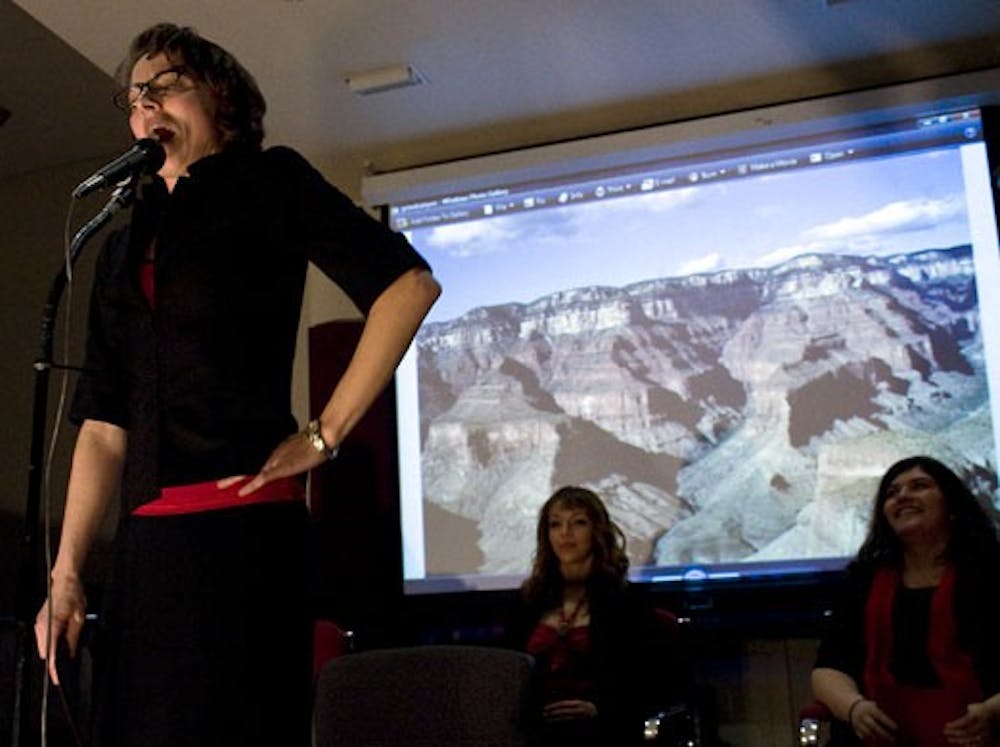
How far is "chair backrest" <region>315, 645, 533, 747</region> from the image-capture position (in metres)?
Result: 1.85

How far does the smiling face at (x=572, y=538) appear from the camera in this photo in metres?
3.45

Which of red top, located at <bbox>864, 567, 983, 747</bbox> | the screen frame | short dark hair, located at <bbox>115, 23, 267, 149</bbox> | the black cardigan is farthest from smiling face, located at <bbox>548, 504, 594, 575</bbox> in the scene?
short dark hair, located at <bbox>115, 23, 267, 149</bbox>

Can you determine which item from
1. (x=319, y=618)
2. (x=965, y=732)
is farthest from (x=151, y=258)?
(x=319, y=618)

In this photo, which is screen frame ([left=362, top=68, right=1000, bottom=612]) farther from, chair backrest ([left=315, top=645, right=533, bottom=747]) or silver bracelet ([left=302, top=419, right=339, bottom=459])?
silver bracelet ([left=302, top=419, right=339, bottom=459])

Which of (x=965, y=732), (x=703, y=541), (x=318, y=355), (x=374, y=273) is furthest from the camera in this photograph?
(x=318, y=355)

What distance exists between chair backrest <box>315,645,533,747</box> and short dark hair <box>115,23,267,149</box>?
0.94 meters

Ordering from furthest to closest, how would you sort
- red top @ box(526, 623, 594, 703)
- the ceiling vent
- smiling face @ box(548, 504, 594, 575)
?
the ceiling vent < smiling face @ box(548, 504, 594, 575) < red top @ box(526, 623, 594, 703)

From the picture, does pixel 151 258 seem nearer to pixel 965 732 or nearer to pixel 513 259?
pixel 965 732

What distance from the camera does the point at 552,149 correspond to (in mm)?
4090

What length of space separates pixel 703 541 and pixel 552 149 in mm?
1436

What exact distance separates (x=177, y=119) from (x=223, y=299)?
261 millimetres

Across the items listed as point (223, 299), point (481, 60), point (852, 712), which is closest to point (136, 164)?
point (223, 299)

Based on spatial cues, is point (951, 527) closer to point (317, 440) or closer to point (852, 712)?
point (852, 712)

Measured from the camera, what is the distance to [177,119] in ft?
4.36
